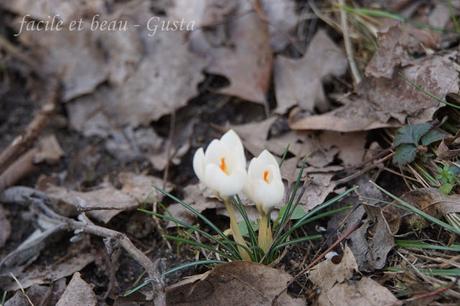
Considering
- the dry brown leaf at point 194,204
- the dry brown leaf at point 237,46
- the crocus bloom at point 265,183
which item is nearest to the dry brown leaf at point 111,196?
the dry brown leaf at point 194,204

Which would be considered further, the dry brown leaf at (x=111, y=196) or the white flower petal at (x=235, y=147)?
the dry brown leaf at (x=111, y=196)

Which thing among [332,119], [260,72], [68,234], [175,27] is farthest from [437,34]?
[68,234]

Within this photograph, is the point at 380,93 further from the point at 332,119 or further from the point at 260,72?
the point at 260,72

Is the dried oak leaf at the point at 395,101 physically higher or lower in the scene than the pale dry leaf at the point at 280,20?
lower

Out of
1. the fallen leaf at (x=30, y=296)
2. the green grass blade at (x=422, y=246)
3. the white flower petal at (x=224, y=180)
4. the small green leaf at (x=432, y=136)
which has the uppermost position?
the white flower petal at (x=224, y=180)

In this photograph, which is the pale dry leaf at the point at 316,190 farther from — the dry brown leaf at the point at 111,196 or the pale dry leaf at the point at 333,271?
the dry brown leaf at the point at 111,196

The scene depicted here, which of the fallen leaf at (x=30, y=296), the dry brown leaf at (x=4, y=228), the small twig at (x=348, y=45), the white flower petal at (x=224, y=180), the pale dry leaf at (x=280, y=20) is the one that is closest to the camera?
the white flower petal at (x=224, y=180)
